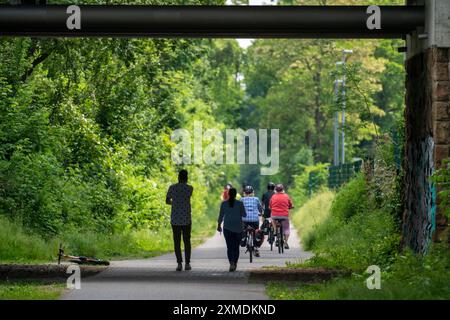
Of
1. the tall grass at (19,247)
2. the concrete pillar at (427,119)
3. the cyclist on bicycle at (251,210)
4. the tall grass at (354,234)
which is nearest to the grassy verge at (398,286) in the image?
the concrete pillar at (427,119)

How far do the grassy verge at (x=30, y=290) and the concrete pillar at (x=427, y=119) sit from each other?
5.97 metres

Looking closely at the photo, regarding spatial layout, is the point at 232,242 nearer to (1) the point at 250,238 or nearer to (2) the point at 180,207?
(2) the point at 180,207

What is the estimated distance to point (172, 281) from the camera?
21.7 meters

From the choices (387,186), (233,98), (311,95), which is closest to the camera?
(387,186)

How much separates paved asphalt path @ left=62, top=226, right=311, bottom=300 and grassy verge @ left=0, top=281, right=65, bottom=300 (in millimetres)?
240

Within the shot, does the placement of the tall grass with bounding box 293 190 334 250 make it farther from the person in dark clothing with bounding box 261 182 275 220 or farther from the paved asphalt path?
the paved asphalt path

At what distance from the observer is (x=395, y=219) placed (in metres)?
25.6

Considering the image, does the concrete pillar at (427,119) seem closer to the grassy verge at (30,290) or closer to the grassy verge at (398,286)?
the grassy verge at (398,286)

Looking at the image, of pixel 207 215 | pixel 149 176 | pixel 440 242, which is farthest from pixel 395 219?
pixel 207 215

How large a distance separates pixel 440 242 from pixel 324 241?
539 inches

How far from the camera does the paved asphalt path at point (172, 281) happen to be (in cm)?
1836

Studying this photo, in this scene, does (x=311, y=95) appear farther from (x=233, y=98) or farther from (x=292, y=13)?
(x=292, y=13)

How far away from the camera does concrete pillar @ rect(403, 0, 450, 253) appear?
20.9 meters

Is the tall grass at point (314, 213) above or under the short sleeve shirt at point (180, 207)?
under
